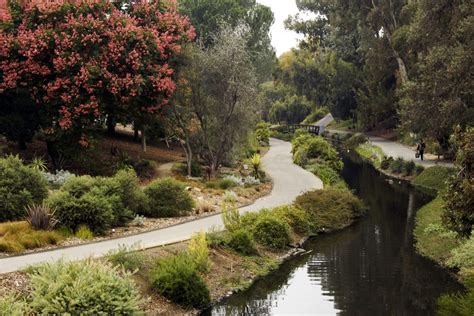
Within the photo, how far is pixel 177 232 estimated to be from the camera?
19.2 m

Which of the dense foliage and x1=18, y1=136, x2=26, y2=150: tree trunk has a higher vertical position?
the dense foliage

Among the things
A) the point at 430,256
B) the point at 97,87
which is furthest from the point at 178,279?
the point at 97,87

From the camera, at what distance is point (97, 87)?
89.4ft

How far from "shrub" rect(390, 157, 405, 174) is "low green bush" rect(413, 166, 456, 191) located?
3657 millimetres

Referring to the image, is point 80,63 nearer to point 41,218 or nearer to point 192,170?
point 192,170

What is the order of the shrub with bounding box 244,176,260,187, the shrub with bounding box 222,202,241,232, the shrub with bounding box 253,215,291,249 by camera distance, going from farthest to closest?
the shrub with bounding box 244,176,260,187 < the shrub with bounding box 253,215,291,249 < the shrub with bounding box 222,202,241,232

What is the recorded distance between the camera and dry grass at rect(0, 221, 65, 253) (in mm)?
14923

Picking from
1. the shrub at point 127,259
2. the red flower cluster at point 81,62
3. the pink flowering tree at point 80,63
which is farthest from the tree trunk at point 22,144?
the shrub at point 127,259

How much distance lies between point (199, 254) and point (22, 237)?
510 cm

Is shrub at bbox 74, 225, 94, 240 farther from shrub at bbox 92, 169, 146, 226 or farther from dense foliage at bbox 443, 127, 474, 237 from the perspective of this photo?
dense foliage at bbox 443, 127, 474, 237

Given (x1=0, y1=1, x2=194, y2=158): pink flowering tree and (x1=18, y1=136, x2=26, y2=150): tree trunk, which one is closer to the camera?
(x1=0, y1=1, x2=194, y2=158): pink flowering tree

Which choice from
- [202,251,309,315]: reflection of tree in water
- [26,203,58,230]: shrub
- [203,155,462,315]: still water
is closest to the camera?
[202,251,309,315]: reflection of tree in water

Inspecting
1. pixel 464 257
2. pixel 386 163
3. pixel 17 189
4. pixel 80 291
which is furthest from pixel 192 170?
pixel 80 291

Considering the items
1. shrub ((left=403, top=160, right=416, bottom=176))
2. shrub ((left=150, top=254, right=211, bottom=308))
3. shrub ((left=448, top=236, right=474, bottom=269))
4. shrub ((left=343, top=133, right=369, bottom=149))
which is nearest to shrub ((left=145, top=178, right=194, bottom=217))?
shrub ((left=150, top=254, right=211, bottom=308))
